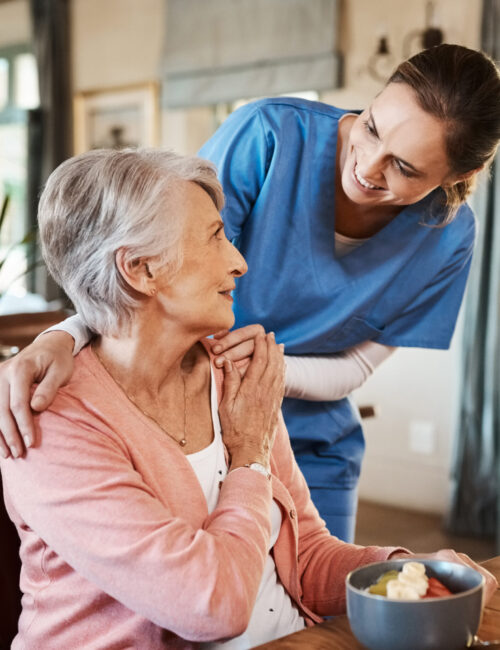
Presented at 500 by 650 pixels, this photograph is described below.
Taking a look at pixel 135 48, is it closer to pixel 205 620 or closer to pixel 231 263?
pixel 231 263

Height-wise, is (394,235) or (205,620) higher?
(394,235)

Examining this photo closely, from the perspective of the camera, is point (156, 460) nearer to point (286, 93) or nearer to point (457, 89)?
point (457, 89)

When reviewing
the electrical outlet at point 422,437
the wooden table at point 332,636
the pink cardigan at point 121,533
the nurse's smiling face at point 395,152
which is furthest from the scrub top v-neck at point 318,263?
the electrical outlet at point 422,437

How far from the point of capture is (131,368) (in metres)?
1.25

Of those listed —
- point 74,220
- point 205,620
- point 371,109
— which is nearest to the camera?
point 205,620

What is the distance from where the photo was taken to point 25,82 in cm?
592

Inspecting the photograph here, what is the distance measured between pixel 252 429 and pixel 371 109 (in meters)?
0.62

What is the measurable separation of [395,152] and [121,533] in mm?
806

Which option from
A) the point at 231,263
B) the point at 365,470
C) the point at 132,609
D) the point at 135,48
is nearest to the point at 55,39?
the point at 135,48

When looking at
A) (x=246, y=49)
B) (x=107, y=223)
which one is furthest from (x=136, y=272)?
(x=246, y=49)

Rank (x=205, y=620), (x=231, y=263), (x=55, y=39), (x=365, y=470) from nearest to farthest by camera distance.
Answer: (x=205, y=620) < (x=231, y=263) < (x=365, y=470) < (x=55, y=39)

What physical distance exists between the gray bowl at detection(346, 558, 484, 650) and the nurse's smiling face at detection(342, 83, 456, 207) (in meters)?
0.82

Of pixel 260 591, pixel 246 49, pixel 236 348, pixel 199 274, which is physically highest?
pixel 246 49

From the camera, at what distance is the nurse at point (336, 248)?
1.56 metres
